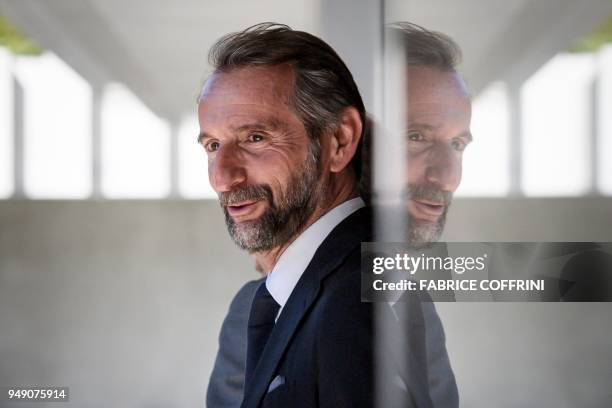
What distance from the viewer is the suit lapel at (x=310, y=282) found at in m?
2.24

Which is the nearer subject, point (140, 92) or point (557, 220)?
point (557, 220)

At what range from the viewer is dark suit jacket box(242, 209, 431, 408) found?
2168 mm

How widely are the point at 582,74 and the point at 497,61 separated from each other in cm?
25

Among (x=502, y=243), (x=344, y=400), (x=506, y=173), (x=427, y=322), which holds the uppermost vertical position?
(x=506, y=173)

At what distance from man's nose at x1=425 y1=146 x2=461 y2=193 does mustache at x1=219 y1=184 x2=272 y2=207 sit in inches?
18.9

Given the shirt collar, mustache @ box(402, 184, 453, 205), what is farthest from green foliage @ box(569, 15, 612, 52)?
the shirt collar

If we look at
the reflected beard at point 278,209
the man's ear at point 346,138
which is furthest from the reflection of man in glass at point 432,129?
the reflected beard at point 278,209

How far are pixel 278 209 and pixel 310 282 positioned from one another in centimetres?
24

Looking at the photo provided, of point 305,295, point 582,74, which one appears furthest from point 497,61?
point 305,295

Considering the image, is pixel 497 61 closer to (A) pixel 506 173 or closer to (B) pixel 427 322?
(A) pixel 506 173

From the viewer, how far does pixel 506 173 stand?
7.35 feet

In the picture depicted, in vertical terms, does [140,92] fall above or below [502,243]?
above

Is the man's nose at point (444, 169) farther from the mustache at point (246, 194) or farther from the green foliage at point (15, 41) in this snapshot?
the green foliage at point (15, 41)

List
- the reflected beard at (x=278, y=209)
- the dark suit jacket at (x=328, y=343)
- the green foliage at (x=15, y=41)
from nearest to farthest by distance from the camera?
1. the dark suit jacket at (x=328, y=343)
2. the reflected beard at (x=278, y=209)
3. the green foliage at (x=15, y=41)
